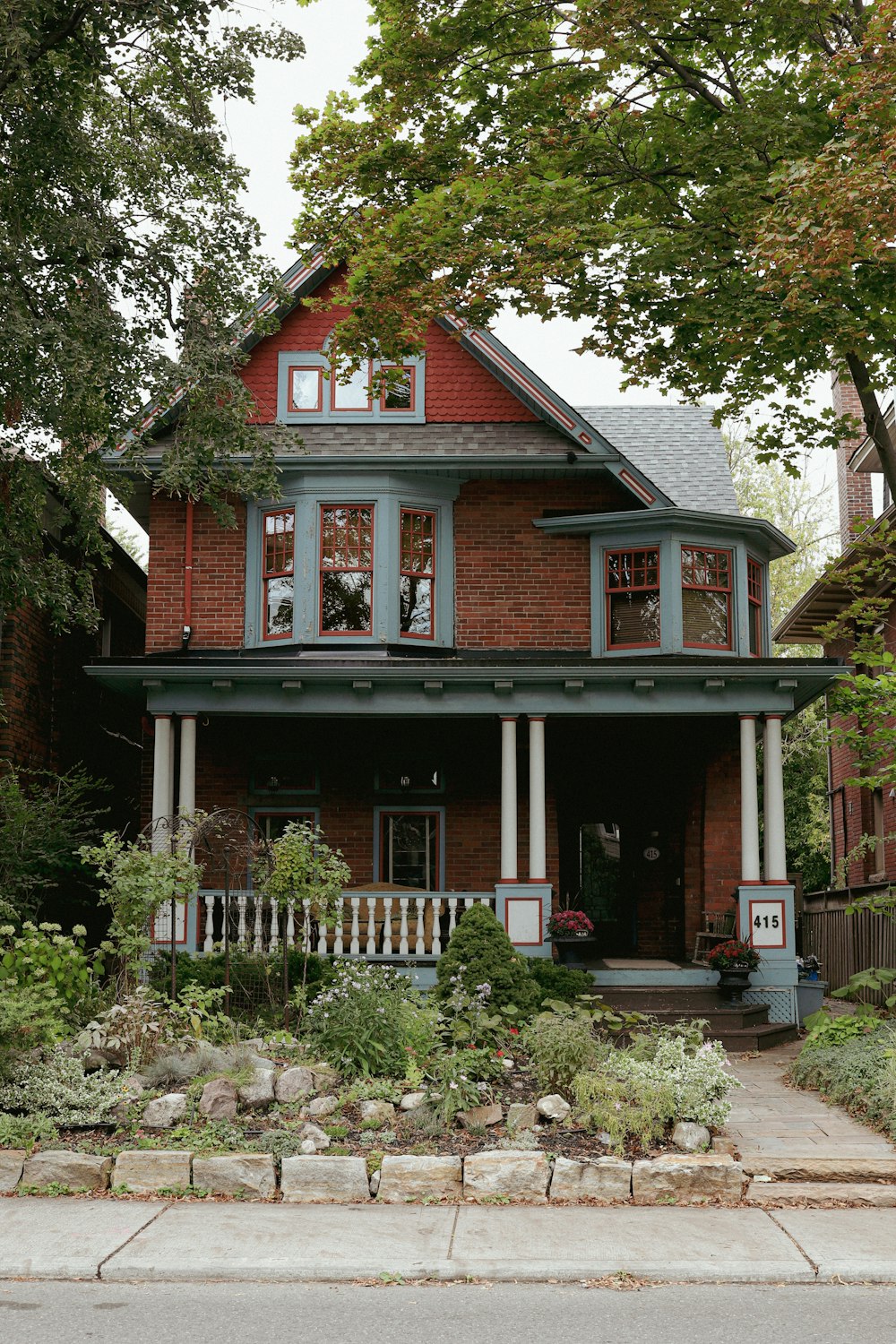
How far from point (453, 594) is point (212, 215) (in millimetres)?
6182

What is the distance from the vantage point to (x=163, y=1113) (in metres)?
8.51

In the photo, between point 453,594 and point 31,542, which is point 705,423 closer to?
point 453,594

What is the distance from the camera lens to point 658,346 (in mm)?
14102

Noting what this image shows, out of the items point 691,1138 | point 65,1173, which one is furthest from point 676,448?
point 65,1173

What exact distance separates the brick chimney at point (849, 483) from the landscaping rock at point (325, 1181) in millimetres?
18302

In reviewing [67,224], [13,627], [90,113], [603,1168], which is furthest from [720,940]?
[90,113]

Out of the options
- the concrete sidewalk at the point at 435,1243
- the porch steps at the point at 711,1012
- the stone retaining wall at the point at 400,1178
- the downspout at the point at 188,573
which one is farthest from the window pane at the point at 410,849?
the concrete sidewalk at the point at 435,1243

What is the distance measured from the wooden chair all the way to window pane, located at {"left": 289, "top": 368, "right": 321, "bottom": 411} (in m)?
8.78

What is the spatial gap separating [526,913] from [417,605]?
4648 mm

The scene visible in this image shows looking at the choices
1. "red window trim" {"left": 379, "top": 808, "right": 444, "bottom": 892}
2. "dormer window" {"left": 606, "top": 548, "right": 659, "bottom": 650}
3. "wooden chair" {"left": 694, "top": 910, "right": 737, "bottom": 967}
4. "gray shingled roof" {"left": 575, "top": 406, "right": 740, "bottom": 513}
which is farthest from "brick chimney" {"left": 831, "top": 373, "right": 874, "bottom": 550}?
"red window trim" {"left": 379, "top": 808, "right": 444, "bottom": 892}

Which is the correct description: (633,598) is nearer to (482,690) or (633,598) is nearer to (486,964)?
(482,690)

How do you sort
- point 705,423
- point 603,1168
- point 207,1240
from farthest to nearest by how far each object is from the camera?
point 705,423
point 603,1168
point 207,1240

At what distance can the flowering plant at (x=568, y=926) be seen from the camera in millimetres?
14359

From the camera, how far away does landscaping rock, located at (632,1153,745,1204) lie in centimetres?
768
